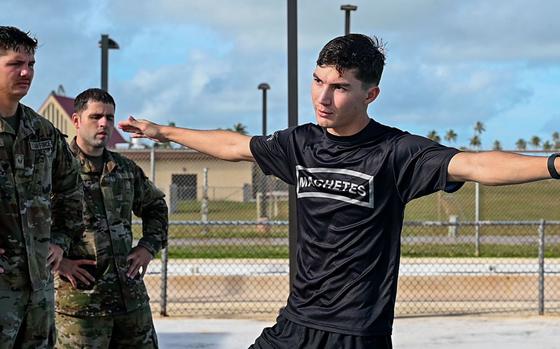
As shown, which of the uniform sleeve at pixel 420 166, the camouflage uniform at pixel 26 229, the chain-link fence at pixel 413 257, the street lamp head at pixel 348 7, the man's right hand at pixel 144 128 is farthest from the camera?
the street lamp head at pixel 348 7

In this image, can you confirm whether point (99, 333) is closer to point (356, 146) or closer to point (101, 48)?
point (356, 146)

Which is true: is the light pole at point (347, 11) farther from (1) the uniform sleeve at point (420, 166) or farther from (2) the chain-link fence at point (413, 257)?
(1) the uniform sleeve at point (420, 166)

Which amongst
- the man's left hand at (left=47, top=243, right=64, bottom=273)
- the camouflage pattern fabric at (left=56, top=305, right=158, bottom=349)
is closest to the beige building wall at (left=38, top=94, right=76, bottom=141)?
the camouflage pattern fabric at (left=56, top=305, right=158, bottom=349)

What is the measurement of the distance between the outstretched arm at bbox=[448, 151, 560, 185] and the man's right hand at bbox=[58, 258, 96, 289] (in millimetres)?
2470

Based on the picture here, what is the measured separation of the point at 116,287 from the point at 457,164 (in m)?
2.49

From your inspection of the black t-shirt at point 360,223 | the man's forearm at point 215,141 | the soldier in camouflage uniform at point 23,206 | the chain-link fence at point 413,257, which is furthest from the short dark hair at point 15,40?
the chain-link fence at point 413,257

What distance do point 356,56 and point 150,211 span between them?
251 centimetres

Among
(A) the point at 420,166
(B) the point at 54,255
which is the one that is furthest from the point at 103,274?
(A) the point at 420,166

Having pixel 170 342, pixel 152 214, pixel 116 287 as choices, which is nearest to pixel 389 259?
pixel 116 287

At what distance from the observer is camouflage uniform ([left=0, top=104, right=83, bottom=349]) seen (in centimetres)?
410

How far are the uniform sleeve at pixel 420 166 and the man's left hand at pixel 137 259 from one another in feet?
7.29

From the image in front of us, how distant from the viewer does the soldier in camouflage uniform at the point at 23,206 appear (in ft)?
13.5

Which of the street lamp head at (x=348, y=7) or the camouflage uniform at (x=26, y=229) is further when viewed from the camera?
the street lamp head at (x=348, y=7)

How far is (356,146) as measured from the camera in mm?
3725
